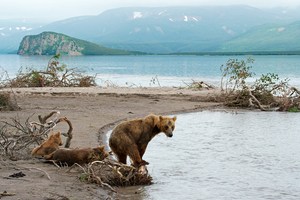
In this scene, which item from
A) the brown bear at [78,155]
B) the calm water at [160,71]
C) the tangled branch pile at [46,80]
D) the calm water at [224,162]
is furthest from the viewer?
the calm water at [160,71]

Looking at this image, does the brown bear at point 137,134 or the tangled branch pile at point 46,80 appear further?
the tangled branch pile at point 46,80

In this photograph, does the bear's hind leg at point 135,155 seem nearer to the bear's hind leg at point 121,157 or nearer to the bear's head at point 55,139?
the bear's hind leg at point 121,157

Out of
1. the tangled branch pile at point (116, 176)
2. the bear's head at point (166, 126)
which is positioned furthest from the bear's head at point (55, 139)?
the bear's head at point (166, 126)

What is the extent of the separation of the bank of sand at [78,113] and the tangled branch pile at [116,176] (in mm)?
173

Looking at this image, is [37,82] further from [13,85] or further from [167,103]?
[167,103]

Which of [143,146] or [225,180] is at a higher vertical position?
[143,146]

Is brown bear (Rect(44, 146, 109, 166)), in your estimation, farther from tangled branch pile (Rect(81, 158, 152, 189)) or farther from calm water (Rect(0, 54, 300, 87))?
calm water (Rect(0, 54, 300, 87))

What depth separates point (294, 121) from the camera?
2027 centimetres

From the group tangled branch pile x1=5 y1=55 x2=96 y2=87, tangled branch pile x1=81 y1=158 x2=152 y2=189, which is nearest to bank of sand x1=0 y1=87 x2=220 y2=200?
tangled branch pile x1=81 y1=158 x2=152 y2=189

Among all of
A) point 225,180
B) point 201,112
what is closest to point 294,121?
point 201,112

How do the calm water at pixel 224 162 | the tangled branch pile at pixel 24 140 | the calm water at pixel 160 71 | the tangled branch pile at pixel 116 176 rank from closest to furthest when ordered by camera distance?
the tangled branch pile at pixel 116 176, the calm water at pixel 224 162, the tangled branch pile at pixel 24 140, the calm water at pixel 160 71

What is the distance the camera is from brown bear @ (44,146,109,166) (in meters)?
10.5

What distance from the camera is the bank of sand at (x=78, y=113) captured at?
887 cm

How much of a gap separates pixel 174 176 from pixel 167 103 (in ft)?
45.1
